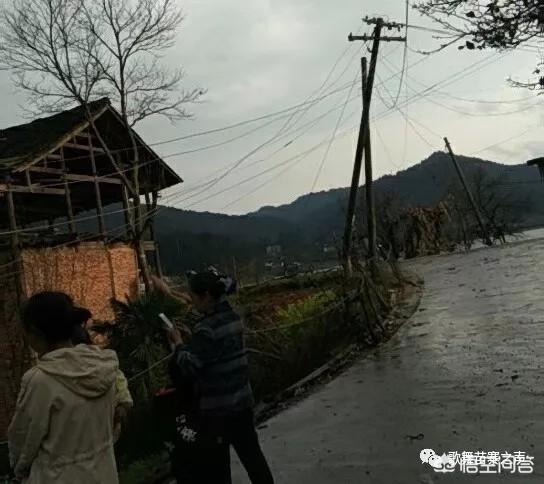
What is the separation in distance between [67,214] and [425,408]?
13768 mm

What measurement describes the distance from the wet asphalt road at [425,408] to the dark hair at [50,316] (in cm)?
305

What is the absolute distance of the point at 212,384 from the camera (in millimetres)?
3525

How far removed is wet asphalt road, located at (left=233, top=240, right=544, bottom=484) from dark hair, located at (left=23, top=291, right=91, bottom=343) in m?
3.05

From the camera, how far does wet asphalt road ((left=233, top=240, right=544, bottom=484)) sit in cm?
509

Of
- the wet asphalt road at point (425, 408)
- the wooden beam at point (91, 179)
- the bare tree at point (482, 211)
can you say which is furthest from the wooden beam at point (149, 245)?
the bare tree at point (482, 211)

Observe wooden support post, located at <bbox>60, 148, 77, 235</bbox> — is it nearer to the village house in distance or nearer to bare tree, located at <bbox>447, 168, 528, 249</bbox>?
the village house in distance

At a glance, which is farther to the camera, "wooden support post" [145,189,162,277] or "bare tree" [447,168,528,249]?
"bare tree" [447,168,528,249]

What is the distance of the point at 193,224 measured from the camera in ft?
301

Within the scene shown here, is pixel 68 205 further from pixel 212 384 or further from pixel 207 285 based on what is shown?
pixel 212 384

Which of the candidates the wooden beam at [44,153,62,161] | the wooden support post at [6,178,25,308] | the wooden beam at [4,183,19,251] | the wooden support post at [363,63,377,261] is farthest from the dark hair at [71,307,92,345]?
the wooden beam at [44,153,62,161]

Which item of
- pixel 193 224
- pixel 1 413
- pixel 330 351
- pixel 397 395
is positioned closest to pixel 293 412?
pixel 397 395

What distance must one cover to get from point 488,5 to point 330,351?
679cm

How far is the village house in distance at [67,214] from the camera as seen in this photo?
15625 mm

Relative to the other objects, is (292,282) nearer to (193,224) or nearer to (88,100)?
(88,100)
